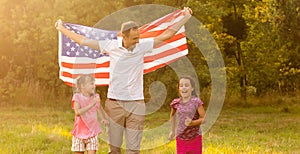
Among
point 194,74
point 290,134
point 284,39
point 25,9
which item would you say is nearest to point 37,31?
point 25,9

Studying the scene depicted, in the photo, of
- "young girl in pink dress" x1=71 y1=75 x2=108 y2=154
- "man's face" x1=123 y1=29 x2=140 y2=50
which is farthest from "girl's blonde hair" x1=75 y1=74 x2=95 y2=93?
"man's face" x1=123 y1=29 x2=140 y2=50

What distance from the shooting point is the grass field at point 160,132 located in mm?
9992

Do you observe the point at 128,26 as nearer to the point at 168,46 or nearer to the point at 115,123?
the point at 115,123

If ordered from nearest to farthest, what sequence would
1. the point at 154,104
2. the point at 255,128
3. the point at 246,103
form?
the point at 255,128 < the point at 154,104 < the point at 246,103

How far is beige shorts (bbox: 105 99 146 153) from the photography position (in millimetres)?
6363

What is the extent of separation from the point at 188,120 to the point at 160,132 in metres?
7.18

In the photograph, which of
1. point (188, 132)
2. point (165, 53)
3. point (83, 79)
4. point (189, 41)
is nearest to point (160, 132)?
point (165, 53)

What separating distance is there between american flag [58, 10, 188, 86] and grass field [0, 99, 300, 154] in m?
1.39

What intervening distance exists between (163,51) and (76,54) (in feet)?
5.45

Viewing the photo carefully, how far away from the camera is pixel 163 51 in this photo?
33.6ft

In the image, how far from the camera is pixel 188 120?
6645 mm

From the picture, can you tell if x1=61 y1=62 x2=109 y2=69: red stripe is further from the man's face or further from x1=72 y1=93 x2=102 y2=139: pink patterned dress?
the man's face

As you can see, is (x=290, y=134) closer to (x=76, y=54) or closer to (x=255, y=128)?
(x=255, y=128)

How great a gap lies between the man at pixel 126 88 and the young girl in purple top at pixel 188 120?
63 cm
